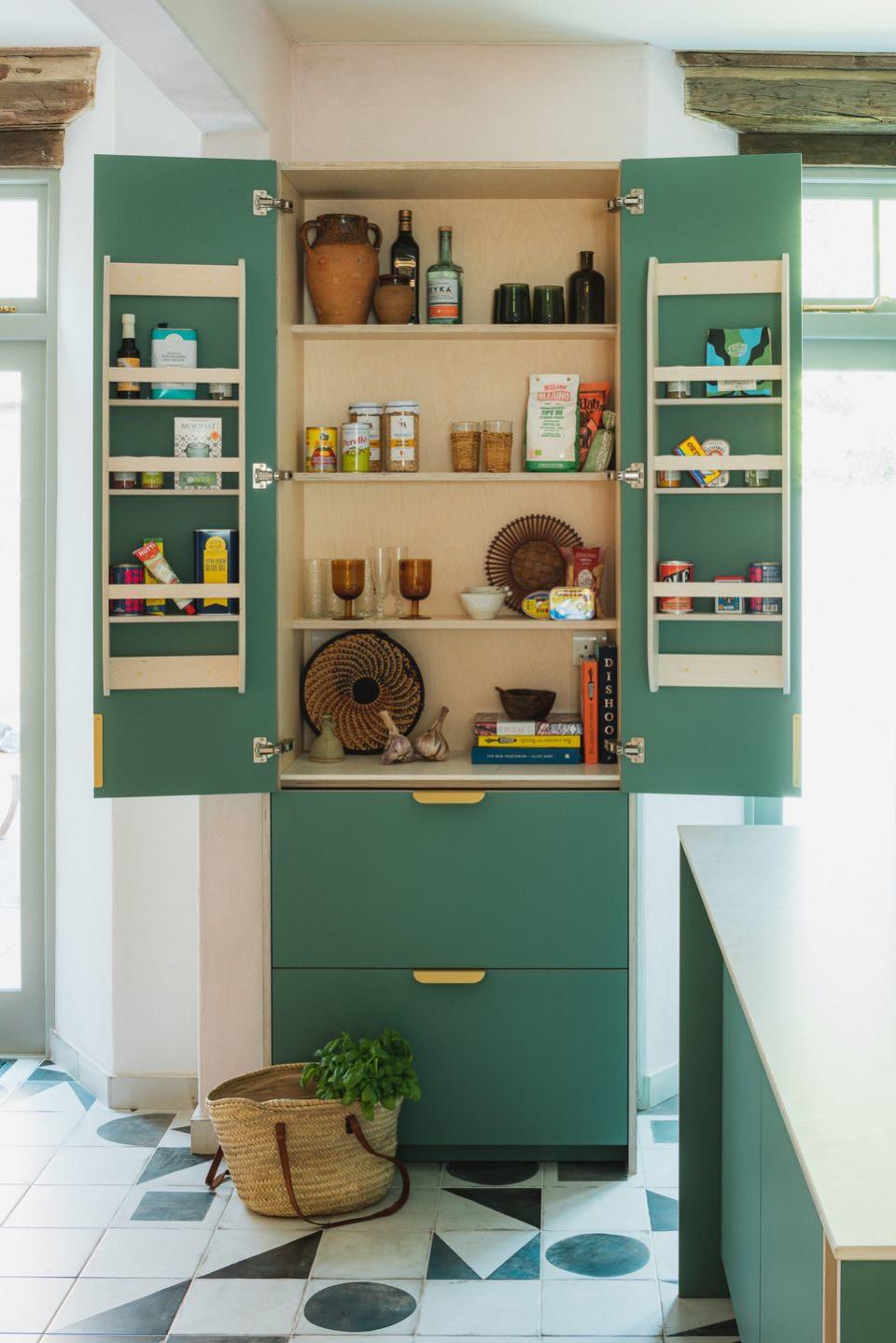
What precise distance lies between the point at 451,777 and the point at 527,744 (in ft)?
0.82

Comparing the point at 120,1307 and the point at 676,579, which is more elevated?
the point at 676,579

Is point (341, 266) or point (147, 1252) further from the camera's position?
point (341, 266)

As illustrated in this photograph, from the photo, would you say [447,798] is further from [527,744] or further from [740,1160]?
[740,1160]

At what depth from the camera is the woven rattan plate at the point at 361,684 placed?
3473 millimetres

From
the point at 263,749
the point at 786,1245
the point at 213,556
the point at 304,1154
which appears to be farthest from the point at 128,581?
the point at 786,1245

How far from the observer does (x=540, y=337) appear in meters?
3.45

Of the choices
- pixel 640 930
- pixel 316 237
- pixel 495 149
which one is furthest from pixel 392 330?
pixel 640 930

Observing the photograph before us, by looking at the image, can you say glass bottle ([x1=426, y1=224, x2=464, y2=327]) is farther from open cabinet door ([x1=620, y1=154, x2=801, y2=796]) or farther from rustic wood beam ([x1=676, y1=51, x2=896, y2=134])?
rustic wood beam ([x1=676, y1=51, x2=896, y2=134])

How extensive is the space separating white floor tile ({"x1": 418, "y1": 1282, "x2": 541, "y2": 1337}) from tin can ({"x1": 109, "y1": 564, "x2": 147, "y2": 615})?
1.59 meters

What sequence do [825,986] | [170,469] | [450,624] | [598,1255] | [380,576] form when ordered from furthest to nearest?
[380,576] → [450,624] → [170,469] → [598,1255] → [825,986]

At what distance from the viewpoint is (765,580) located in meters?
3.07

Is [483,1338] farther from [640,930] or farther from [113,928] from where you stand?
[113,928]

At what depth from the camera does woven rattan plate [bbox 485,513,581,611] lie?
137 inches

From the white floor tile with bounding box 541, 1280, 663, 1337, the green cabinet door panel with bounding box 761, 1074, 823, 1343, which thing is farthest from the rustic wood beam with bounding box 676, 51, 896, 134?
the white floor tile with bounding box 541, 1280, 663, 1337
